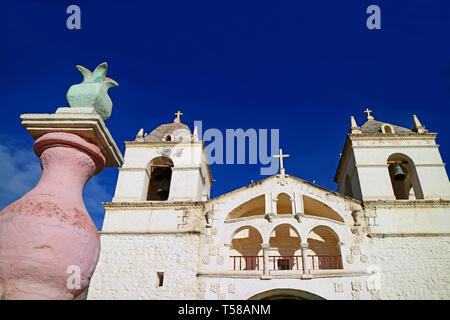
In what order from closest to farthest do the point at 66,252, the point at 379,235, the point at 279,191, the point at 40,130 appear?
the point at 66,252 → the point at 40,130 → the point at 379,235 → the point at 279,191

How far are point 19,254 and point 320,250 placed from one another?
1290 cm

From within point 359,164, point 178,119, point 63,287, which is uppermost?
point 178,119

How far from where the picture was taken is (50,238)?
2.95 m

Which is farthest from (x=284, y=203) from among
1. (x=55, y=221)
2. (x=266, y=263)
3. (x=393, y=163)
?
(x=55, y=221)

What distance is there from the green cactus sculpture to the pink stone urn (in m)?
0.66

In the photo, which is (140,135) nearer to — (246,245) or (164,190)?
(164,190)

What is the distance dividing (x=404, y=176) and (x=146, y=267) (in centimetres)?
1175

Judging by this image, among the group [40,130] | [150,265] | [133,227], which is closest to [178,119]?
[133,227]

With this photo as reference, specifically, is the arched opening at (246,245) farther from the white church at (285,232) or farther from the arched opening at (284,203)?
the arched opening at (284,203)

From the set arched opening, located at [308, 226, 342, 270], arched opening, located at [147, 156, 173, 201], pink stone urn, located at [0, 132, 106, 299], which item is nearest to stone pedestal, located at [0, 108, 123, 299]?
pink stone urn, located at [0, 132, 106, 299]

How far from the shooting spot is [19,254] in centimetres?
281

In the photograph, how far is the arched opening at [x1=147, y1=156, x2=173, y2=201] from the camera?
50.4ft

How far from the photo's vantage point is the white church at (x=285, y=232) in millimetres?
11398
